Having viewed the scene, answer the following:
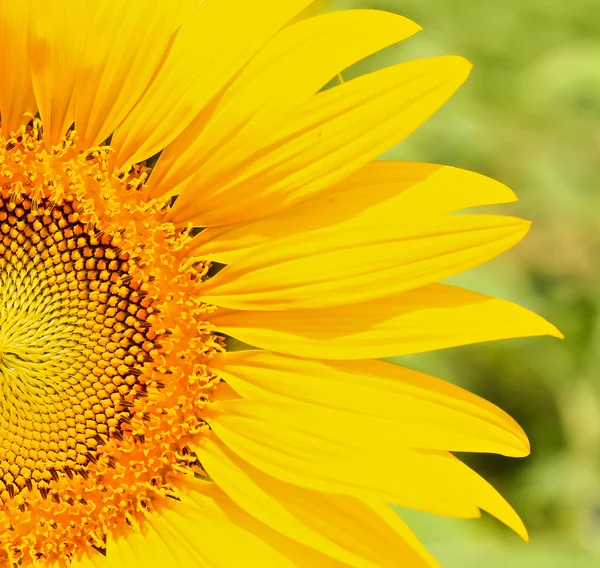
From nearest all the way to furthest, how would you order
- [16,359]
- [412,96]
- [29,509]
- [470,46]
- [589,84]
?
[412,96], [16,359], [29,509], [589,84], [470,46]

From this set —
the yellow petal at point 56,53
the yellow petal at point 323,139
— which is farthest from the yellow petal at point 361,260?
the yellow petal at point 56,53

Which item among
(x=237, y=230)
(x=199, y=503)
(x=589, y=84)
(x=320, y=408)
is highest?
(x=589, y=84)

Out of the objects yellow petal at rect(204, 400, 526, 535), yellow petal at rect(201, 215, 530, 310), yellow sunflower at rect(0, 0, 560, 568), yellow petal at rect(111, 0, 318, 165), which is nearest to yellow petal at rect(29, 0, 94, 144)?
yellow sunflower at rect(0, 0, 560, 568)

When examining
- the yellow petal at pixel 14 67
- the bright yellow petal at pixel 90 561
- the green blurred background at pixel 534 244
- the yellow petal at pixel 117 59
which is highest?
the green blurred background at pixel 534 244

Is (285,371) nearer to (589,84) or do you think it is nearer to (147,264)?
(147,264)

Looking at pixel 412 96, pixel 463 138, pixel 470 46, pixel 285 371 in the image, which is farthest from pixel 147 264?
pixel 470 46

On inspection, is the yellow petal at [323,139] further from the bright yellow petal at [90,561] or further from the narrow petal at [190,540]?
the bright yellow petal at [90,561]

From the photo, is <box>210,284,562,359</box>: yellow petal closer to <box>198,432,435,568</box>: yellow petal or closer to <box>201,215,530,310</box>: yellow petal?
<box>201,215,530,310</box>: yellow petal
